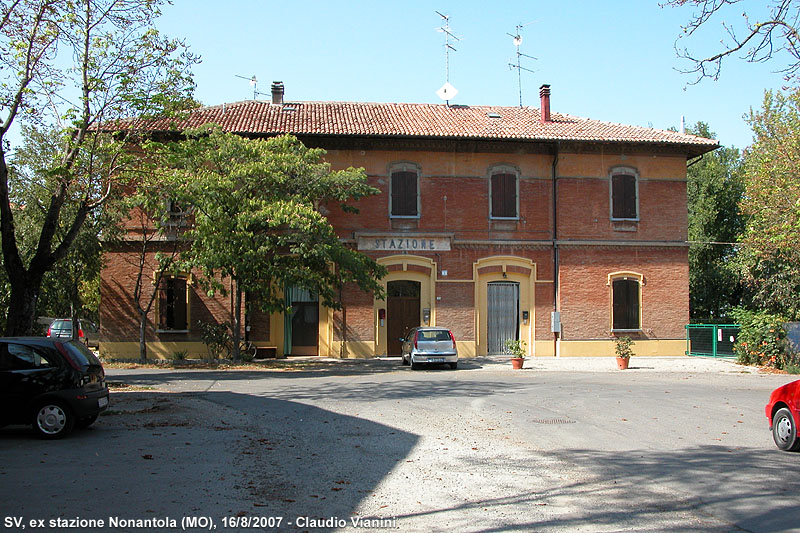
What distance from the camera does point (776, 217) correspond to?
1007 inches

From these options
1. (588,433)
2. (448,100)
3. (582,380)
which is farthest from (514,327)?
(588,433)

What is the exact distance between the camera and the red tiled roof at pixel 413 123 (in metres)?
27.6

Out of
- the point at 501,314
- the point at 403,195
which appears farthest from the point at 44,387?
the point at 501,314

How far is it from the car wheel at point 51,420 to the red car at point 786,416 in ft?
32.1

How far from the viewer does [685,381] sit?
1984cm

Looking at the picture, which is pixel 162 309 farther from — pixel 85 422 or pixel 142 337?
pixel 85 422

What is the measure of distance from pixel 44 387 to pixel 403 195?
19.4m

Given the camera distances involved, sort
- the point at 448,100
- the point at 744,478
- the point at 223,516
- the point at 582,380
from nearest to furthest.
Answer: the point at 223,516
the point at 744,478
the point at 582,380
the point at 448,100

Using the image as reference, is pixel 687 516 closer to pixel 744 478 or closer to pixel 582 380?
pixel 744 478

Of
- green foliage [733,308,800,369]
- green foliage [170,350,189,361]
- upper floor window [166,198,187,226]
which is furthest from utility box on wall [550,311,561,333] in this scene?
upper floor window [166,198,187,226]

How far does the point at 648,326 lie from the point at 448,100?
1355cm

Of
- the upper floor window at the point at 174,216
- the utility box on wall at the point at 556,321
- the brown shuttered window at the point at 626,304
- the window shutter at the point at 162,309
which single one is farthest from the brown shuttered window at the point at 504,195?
the window shutter at the point at 162,309

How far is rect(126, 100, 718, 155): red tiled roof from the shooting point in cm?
2764

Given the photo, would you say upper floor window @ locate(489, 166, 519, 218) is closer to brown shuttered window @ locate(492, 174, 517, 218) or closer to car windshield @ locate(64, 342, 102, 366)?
brown shuttered window @ locate(492, 174, 517, 218)
